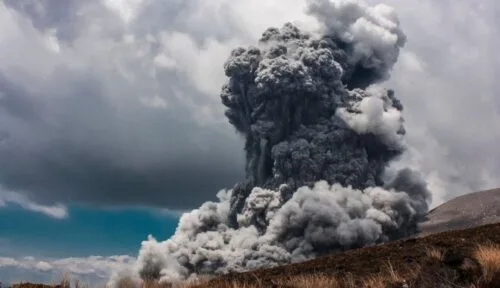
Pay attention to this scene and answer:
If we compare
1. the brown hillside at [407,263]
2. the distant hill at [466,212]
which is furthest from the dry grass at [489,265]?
the distant hill at [466,212]

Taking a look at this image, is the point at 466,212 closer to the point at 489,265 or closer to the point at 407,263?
the point at 407,263

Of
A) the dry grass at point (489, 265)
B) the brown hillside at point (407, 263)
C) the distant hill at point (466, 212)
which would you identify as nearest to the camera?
the dry grass at point (489, 265)

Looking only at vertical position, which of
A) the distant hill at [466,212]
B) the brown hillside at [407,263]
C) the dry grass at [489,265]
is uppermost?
the distant hill at [466,212]

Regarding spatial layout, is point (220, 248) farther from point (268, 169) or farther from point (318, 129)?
point (318, 129)

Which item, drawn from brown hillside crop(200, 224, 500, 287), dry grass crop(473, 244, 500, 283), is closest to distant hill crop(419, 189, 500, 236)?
brown hillside crop(200, 224, 500, 287)

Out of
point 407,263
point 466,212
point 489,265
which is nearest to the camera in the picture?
point 489,265

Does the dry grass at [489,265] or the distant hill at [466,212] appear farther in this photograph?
the distant hill at [466,212]

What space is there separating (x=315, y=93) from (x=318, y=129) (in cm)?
796

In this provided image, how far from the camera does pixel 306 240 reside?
100 metres

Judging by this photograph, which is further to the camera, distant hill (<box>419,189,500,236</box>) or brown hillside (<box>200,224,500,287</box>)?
distant hill (<box>419,189,500,236</box>)

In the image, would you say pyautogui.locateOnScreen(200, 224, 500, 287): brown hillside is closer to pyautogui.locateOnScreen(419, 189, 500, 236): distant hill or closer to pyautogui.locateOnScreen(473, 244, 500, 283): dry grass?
pyautogui.locateOnScreen(473, 244, 500, 283): dry grass

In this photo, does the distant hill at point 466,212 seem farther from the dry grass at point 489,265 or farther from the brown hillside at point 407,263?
the dry grass at point 489,265

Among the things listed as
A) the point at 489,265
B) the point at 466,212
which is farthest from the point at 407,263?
the point at 466,212

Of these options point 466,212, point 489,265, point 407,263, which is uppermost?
point 466,212
